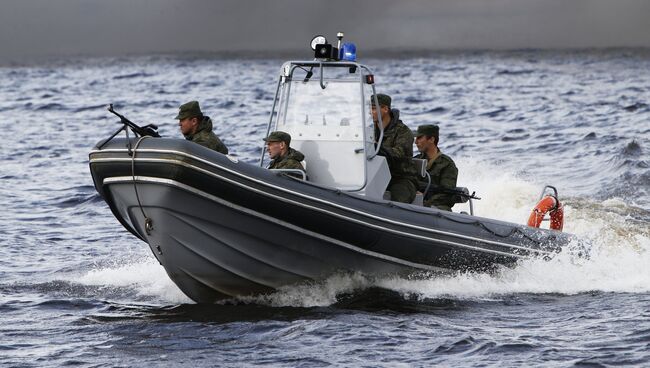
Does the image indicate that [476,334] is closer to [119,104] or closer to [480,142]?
[480,142]

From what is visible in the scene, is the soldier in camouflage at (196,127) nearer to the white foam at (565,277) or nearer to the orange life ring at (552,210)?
the white foam at (565,277)

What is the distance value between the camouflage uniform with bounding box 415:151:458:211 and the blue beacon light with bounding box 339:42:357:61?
155 cm

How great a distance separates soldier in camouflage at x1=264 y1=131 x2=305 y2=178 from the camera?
9.07 m

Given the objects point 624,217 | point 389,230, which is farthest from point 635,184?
point 389,230

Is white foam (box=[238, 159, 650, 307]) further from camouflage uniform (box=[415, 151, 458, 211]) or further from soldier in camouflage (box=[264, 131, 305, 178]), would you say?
soldier in camouflage (box=[264, 131, 305, 178])

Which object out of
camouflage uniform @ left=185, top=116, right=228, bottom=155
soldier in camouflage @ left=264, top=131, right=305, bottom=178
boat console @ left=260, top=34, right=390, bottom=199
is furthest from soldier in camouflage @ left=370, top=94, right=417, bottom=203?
camouflage uniform @ left=185, top=116, right=228, bottom=155

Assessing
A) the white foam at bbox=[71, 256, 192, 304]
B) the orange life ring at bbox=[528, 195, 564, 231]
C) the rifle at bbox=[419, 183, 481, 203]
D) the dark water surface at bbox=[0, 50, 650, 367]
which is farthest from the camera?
the orange life ring at bbox=[528, 195, 564, 231]

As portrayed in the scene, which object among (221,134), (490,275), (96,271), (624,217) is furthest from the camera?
(221,134)

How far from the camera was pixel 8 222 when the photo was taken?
14086mm

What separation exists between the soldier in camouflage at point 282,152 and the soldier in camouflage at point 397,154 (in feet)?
3.54

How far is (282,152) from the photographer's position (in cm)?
912

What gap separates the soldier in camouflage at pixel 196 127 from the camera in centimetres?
955

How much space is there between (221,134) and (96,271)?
14.4m

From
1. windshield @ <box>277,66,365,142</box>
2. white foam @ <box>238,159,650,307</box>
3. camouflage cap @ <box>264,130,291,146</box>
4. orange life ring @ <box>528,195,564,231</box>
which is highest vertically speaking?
windshield @ <box>277,66,365,142</box>
